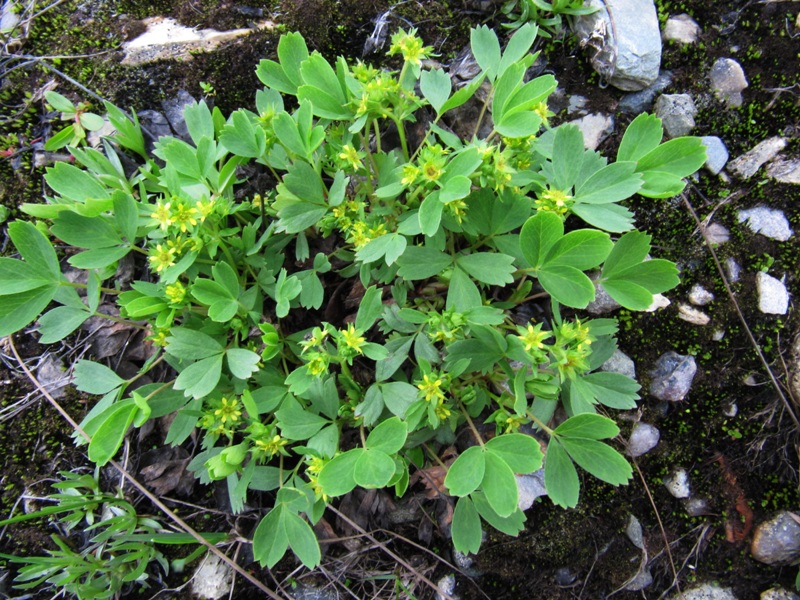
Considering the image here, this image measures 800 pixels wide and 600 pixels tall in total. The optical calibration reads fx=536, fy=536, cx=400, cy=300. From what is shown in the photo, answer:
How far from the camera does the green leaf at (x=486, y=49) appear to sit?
2.03m

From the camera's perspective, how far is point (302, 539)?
191cm

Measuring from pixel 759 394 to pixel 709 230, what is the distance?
2.49ft

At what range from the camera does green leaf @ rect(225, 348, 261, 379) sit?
1840 mm

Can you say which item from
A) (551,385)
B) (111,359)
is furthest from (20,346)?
(551,385)

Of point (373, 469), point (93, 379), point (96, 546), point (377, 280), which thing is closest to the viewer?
point (373, 469)

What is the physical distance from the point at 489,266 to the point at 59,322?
1586mm

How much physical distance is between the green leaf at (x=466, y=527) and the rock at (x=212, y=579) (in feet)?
3.51

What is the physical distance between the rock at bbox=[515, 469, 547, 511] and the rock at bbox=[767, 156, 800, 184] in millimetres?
1694

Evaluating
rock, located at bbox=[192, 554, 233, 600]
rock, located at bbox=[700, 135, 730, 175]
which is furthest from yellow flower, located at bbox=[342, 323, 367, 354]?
rock, located at bbox=[700, 135, 730, 175]

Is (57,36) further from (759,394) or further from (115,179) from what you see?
(759,394)

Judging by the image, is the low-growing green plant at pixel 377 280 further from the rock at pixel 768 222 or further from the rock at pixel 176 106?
the rock at pixel 768 222

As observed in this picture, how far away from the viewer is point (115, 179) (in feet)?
7.22

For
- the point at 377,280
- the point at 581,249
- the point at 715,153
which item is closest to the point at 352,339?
the point at 377,280

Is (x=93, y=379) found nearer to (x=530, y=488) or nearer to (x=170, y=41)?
(x=170, y=41)
